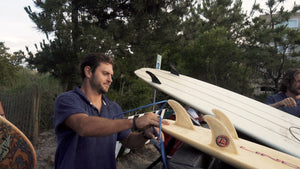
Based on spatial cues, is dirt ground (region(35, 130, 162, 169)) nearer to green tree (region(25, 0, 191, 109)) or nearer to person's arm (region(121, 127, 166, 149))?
green tree (region(25, 0, 191, 109))

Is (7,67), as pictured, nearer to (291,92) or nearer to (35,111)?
(35,111)

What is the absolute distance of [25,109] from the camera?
435 cm

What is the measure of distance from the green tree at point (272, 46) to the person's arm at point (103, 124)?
26.3 feet

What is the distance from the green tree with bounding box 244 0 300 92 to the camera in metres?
7.71

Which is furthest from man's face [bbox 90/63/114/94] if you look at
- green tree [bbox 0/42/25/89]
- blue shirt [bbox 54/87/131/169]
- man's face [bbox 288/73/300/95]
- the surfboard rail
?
green tree [bbox 0/42/25/89]

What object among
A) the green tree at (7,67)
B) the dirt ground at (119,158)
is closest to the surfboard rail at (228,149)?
the dirt ground at (119,158)

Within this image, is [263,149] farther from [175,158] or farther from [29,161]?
[29,161]

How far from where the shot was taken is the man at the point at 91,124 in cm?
114

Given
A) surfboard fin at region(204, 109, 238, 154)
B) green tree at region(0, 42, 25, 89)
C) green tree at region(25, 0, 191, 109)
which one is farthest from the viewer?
green tree at region(0, 42, 25, 89)

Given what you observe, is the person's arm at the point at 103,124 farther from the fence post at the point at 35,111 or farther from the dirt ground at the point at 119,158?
the fence post at the point at 35,111

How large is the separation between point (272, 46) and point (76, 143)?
29.8 ft

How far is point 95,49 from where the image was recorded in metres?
3.86

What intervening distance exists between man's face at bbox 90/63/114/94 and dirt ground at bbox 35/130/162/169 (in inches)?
105

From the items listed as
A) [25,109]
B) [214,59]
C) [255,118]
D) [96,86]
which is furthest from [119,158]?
[214,59]
